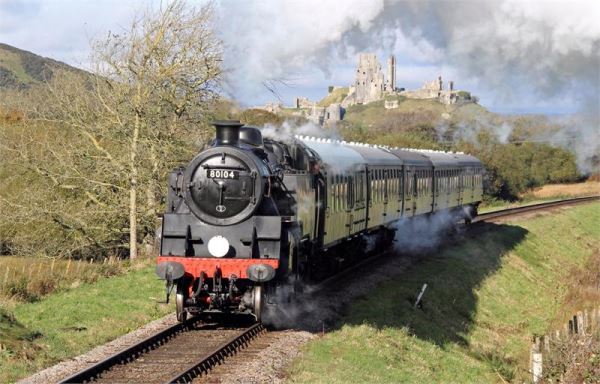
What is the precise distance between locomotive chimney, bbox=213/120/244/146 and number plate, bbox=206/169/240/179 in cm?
56

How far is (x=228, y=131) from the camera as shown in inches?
510

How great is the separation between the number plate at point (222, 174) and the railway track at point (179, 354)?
8.22ft

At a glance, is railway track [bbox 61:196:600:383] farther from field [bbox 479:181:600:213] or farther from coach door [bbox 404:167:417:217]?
field [bbox 479:181:600:213]

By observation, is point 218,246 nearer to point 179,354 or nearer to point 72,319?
point 179,354

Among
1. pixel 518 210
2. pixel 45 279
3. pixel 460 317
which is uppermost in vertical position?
pixel 518 210

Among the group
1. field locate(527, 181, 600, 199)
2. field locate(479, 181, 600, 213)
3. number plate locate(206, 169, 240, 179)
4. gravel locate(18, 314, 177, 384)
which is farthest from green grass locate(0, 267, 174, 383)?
field locate(527, 181, 600, 199)

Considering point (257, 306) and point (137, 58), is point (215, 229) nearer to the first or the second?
point (257, 306)

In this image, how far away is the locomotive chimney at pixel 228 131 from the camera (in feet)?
42.3

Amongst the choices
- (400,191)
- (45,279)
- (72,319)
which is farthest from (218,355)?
(400,191)

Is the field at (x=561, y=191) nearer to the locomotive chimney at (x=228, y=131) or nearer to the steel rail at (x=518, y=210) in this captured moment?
the steel rail at (x=518, y=210)

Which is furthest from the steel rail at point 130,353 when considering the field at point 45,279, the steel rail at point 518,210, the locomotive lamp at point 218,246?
the steel rail at point 518,210

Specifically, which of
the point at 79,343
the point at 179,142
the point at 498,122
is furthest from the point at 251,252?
the point at 498,122

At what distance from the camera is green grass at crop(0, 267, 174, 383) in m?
10.8

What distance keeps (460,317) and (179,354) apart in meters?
11.3
